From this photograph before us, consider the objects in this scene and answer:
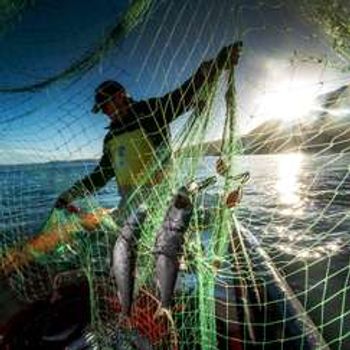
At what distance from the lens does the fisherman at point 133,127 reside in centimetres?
463

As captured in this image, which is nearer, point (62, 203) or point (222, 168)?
point (222, 168)

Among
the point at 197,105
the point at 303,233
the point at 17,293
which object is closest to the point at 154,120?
the point at 197,105

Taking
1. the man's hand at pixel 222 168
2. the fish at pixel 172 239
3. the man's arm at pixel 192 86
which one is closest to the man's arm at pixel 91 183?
the man's arm at pixel 192 86

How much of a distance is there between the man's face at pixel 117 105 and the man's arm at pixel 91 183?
2.53 ft

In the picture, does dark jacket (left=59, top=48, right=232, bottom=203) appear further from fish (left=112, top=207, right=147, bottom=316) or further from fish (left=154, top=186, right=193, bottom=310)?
fish (left=112, top=207, right=147, bottom=316)

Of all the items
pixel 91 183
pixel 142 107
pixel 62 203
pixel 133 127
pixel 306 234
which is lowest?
pixel 306 234

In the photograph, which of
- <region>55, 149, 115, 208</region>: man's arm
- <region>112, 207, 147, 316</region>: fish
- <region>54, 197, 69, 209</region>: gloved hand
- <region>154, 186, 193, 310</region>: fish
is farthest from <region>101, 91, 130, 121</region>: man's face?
<region>154, 186, 193, 310</region>: fish

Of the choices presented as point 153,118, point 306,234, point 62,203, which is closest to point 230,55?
point 153,118

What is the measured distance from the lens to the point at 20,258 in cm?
672

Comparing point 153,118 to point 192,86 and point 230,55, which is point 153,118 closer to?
point 192,86

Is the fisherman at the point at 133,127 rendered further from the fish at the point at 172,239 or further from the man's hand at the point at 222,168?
the fish at the point at 172,239

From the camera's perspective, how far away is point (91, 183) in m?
5.79

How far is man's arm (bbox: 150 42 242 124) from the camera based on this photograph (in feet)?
13.1

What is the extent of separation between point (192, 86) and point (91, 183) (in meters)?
2.02
